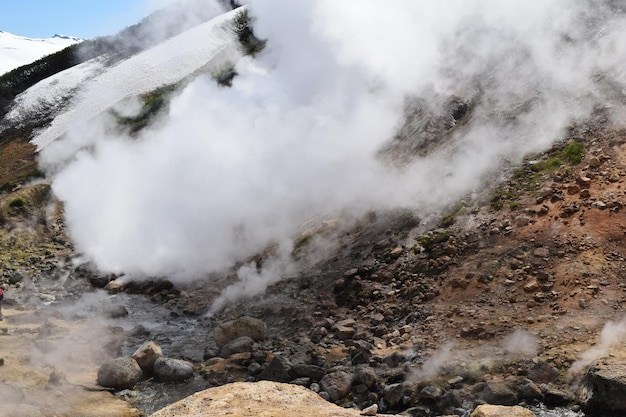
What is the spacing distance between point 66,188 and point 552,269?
919 inches

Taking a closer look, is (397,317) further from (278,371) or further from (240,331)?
(240,331)

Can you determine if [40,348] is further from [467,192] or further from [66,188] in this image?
[66,188]

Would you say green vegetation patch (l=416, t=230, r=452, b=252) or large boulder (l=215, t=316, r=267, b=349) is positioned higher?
green vegetation patch (l=416, t=230, r=452, b=252)

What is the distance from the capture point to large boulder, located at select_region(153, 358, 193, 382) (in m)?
11.1

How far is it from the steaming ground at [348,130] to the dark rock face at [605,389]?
7.03m

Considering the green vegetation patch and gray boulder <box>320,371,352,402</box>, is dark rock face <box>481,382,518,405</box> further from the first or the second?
the green vegetation patch

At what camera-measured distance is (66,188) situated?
2683 cm

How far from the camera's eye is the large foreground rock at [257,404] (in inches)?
280

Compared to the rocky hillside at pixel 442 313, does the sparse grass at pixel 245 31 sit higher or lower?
higher

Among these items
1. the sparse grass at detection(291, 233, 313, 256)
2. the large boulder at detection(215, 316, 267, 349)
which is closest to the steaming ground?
the sparse grass at detection(291, 233, 313, 256)

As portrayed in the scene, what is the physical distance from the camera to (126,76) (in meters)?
45.8

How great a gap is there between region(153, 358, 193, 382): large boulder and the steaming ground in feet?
12.9

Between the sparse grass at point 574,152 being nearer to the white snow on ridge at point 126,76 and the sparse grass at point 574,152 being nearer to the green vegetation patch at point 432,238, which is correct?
the green vegetation patch at point 432,238

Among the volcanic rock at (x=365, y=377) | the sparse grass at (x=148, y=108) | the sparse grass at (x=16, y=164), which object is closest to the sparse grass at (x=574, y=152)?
the volcanic rock at (x=365, y=377)
